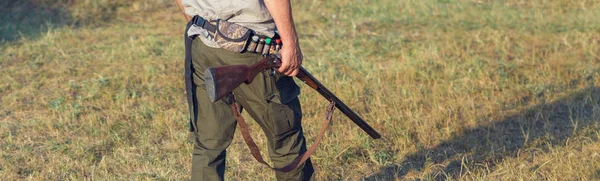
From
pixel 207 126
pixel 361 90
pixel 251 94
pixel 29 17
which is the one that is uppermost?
pixel 251 94

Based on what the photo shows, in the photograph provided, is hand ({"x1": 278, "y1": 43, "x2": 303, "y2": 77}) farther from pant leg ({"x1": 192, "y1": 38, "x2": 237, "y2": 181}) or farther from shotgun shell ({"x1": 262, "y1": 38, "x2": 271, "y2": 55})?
pant leg ({"x1": 192, "y1": 38, "x2": 237, "y2": 181})

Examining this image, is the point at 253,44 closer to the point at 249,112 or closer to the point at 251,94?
the point at 251,94

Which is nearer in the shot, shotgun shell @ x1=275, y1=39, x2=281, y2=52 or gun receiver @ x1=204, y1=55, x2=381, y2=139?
gun receiver @ x1=204, y1=55, x2=381, y2=139

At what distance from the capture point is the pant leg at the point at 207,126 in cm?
387

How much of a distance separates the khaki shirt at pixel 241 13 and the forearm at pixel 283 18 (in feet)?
0.43

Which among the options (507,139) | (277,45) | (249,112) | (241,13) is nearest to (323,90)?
(249,112)

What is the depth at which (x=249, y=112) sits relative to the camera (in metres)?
3.99

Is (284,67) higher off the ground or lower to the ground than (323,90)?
higher

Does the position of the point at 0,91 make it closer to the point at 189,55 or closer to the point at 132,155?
the point at 132,155

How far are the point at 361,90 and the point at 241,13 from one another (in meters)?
3.45

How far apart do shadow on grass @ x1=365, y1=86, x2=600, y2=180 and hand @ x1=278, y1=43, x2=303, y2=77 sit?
1.59m

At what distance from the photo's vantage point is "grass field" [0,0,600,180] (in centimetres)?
538

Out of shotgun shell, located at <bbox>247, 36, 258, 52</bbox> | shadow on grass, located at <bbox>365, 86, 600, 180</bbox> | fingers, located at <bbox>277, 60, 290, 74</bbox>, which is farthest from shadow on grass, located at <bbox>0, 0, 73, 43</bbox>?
fingers, located at <bbox>277, 60, 290, 74</bbox>

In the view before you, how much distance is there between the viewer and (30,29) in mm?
9766
